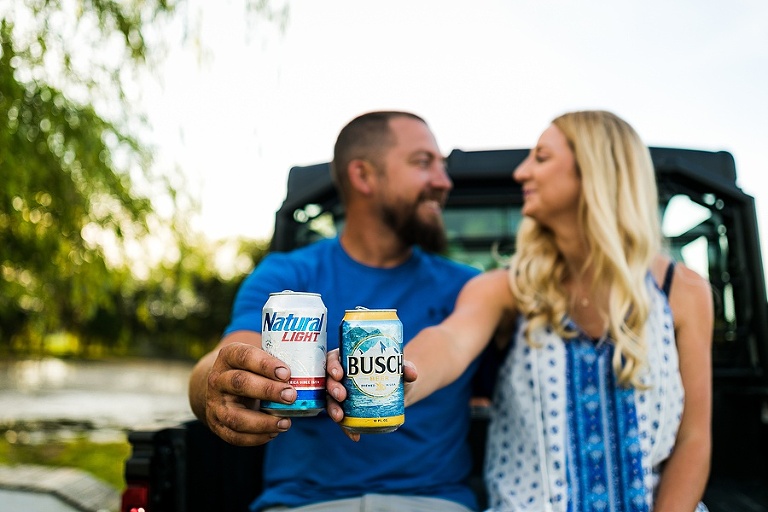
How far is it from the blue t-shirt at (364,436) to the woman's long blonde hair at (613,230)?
41 centimetres

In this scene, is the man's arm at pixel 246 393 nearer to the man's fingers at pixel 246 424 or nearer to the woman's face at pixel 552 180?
the man's fingers at pixel 246 424

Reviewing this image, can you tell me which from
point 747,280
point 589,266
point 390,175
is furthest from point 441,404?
point 747,280

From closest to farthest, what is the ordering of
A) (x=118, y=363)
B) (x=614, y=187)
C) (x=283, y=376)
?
(x=283, y=376)
(x=614, y=187)
(x=118, y=363)

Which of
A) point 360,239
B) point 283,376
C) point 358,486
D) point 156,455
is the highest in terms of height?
point 360,239

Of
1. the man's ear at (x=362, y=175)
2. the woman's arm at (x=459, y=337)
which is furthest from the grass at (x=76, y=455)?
the woman's arm at (x=459, y=337)

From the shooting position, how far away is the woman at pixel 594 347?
1.97 metres

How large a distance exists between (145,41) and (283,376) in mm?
4197

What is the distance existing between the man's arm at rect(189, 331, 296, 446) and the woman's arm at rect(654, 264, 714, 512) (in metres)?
1.23

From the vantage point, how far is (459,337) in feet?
6.75

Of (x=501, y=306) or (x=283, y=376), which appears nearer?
(x=283, y=376)

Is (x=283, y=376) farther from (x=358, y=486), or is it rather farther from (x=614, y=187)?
(x=614, y=187)

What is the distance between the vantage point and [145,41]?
4840 millimetres

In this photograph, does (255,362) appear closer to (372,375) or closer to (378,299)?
(372,375)

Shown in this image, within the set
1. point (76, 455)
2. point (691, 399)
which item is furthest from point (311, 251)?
point (76, 455)
